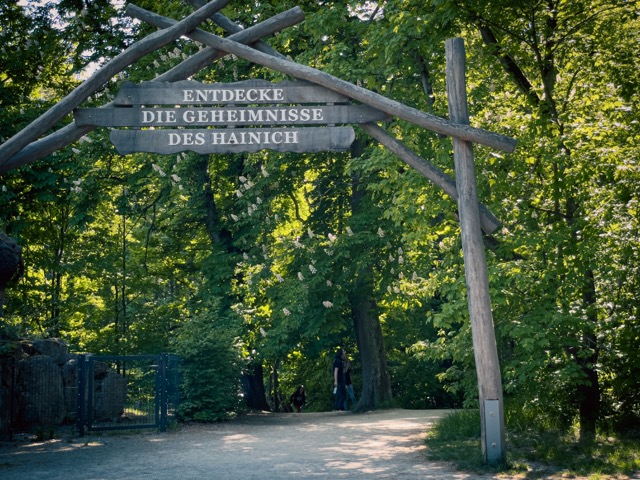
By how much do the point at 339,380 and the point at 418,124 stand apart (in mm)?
14738

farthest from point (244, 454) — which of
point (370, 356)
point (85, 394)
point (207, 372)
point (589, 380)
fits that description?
point (370, 356)

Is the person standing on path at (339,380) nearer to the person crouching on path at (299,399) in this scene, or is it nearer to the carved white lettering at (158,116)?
the person crouching on path at (299,399)

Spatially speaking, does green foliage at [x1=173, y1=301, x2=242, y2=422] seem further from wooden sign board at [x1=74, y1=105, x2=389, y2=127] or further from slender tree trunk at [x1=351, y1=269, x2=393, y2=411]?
wooden sign board at [x1=74, y1=105, x2=389, y2=127]

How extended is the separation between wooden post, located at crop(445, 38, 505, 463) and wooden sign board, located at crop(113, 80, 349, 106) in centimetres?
212

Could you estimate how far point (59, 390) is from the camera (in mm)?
19078

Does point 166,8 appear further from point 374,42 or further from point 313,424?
point 313,424

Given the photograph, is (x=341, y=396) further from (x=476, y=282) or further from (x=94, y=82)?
(x=94, y=82)

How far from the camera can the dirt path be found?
11.7 metres

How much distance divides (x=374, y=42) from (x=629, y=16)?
4953 mm

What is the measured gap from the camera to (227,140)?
1195 cm

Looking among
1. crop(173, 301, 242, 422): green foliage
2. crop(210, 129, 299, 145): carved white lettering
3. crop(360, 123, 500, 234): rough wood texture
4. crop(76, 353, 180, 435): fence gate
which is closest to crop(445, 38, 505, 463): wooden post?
crop(360, 123, 500, 234): rough wood texture

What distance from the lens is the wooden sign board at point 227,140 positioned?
11.9 m

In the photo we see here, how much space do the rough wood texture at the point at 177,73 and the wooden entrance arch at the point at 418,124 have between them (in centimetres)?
1

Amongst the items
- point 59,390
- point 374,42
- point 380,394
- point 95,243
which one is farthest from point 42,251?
point 374,42
